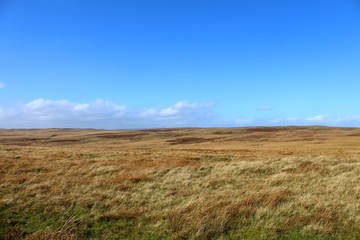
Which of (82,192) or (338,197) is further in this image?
(82,192)

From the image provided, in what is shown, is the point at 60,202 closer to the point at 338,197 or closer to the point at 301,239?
the point at 301,239

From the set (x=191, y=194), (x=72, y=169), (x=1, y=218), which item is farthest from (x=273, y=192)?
(x=72, y=169)

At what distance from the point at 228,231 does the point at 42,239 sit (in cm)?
477

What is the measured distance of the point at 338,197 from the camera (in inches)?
368

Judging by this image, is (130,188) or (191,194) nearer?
(191,194)

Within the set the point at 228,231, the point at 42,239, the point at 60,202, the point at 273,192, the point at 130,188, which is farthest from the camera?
the point at 130,188

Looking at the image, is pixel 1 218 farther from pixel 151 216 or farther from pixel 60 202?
pixel 151 216

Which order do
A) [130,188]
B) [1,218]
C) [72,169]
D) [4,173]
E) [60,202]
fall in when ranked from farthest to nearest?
[72,169]
[4,173]
[130,188]
[60,202]
[1,218]

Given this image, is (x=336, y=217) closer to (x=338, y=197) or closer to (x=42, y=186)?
(x=338, y=197)

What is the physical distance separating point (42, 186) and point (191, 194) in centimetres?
651

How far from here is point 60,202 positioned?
9.03 meters

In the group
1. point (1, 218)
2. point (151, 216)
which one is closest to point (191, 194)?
point (151, 216)

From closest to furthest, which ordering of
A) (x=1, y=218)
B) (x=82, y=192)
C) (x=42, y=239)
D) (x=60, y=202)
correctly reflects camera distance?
1. (x=42, y=239)
2. (x=1, y=218)
3. (x=60, y=202)
4. (x=82, y=192)

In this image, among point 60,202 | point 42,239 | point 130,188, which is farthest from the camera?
point 130,188
